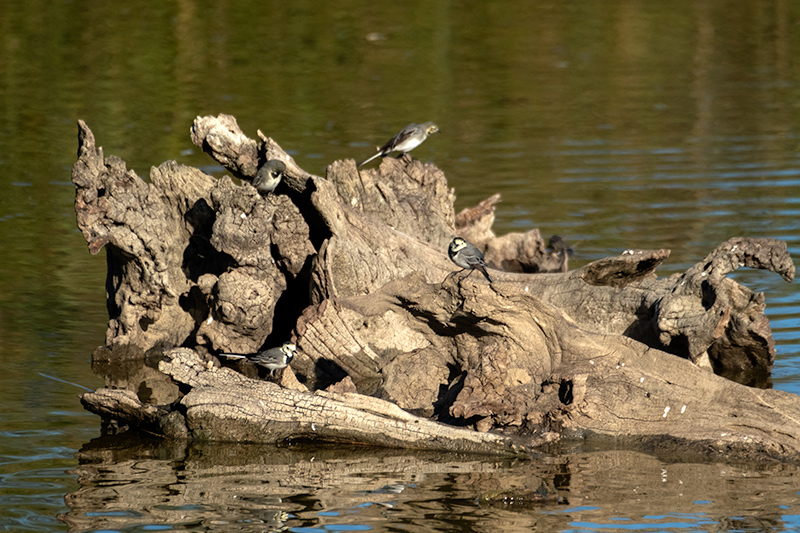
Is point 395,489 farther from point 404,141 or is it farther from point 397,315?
point 404,141

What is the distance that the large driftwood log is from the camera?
8367 millimetres

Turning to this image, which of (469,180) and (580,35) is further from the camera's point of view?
(580,35)

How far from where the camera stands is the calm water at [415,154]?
7363mm

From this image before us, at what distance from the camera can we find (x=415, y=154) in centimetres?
1975

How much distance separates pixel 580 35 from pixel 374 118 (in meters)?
11.8

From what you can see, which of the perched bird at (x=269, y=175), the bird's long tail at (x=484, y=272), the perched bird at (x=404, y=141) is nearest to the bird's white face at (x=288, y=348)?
the perched bird at (x=269, y=175)

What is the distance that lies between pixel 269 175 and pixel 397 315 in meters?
1.63

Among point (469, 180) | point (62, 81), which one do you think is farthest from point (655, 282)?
point (62, 81)

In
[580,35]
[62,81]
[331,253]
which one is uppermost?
[580,35]

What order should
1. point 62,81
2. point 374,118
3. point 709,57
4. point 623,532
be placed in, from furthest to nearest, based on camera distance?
point 709,57 < point 62,81 < point 374,118 < point 623,532

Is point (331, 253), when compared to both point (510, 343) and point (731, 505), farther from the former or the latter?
point (731, 505)

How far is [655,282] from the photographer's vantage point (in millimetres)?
10047

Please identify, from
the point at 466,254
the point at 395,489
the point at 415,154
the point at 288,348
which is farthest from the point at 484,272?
the point at 415,154

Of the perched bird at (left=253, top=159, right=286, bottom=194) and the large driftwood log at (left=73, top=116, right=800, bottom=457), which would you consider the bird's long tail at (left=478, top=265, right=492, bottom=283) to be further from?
the perched bird at (left=253, top=159, right=286, bottom=194)
